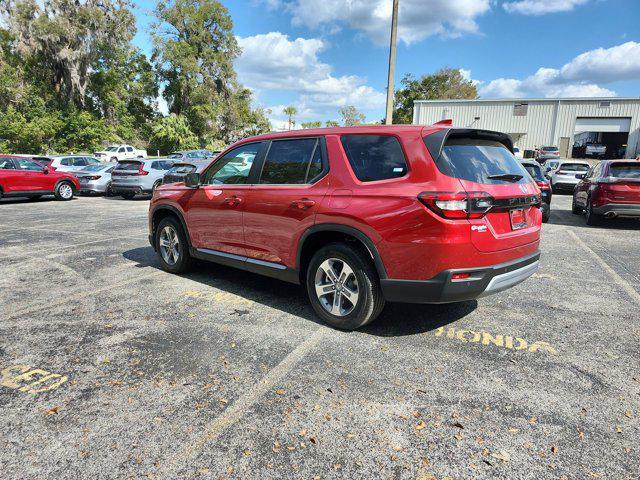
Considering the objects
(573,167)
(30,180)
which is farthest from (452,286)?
(573,167)

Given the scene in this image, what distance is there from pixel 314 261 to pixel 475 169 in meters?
1.60

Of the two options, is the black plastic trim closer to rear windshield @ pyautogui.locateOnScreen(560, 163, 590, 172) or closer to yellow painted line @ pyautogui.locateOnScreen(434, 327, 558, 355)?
yellow painted line @ pyautogui.locateOnScreen(434, 327, 558, 355)

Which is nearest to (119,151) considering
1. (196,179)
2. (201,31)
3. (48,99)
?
(48,99)

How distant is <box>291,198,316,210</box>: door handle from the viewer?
3.93 m

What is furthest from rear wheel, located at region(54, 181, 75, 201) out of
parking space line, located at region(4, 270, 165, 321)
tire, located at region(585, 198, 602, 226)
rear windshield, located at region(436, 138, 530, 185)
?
tire, located at region(585, 198, 602, 226)

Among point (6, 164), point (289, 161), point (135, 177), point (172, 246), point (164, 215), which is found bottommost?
point (172, 246)

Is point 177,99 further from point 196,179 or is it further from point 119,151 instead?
point 196,179

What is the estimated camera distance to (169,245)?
5867mm

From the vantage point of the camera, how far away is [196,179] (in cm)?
518

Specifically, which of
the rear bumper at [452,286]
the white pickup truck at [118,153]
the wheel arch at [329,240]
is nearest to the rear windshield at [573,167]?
the rear bumper at [452,286]

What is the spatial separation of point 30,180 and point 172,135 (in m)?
31.3

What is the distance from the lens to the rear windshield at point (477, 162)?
334 cm

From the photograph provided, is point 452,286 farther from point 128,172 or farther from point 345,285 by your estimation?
point 128,172

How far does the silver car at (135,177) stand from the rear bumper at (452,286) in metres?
14.8
